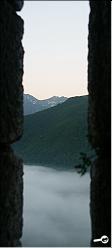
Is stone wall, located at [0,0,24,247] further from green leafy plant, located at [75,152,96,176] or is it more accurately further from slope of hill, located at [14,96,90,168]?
slope of hill, located at [14,96,90,168]

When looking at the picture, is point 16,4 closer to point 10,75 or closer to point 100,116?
point 10,75

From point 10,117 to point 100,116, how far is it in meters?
1.25

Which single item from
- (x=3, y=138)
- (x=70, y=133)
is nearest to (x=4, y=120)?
(x=3, y=138)

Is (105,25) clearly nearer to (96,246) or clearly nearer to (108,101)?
(108,101)

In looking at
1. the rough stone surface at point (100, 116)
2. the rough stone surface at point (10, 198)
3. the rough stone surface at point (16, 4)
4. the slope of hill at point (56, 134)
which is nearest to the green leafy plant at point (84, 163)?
the rough stone surface at point (100, 116)

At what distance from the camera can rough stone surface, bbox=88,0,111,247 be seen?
592 cm

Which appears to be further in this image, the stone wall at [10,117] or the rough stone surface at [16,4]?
the rough stone surface at [16,4]

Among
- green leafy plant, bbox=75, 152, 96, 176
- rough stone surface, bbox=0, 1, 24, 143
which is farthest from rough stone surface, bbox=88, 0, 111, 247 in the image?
rough stone surface, bbox=0, 1, 24, 143

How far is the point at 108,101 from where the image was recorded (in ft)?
19.5

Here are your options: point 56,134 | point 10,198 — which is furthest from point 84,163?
point 56,134

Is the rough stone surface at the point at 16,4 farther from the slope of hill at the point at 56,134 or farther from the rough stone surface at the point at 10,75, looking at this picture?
the slope of hill at the point at 56,134

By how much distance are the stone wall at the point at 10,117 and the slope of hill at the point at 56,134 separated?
87.2m

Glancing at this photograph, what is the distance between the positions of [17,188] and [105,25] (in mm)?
2640

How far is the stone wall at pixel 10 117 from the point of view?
592cm
